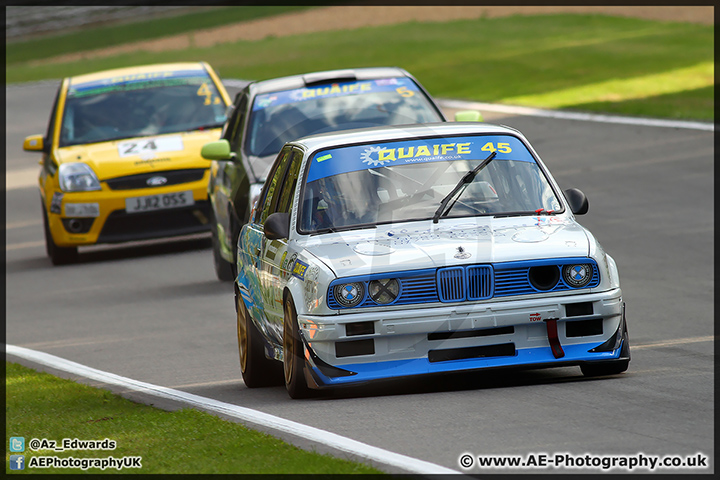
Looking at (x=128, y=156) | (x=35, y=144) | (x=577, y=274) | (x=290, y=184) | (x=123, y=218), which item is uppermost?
(x=290, y=184)

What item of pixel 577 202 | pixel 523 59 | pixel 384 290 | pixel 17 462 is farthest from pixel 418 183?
pixel 523 59

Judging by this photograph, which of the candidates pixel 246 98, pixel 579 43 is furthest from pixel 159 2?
pixel 246 98

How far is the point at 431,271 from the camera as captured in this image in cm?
784

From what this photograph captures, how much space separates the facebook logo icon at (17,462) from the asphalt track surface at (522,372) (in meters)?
1.43

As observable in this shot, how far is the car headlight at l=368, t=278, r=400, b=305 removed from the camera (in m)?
7.85

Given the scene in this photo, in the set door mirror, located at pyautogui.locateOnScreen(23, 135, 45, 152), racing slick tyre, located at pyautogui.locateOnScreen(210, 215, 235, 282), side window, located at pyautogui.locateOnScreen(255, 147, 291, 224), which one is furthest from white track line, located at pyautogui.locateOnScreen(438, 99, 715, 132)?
side window, located at pyautogui.locateOnScreen(255, 147, 291, 224)

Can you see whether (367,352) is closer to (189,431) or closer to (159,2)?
(189,431)

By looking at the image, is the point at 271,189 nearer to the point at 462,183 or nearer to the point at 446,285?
the point at 462,183

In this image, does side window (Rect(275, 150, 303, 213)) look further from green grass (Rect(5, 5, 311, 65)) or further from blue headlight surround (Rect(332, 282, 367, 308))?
green grass (Rect(5, 5, 311, 65))

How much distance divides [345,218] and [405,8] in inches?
2202

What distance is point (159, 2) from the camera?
69.4 m

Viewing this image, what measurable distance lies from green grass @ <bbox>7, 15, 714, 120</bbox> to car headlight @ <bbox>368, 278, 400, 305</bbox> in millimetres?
17097

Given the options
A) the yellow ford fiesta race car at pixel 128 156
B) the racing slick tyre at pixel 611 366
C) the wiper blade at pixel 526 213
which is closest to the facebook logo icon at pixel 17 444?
the wiper blade at pixel 526 213

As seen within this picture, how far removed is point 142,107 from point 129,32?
46.5 metres
